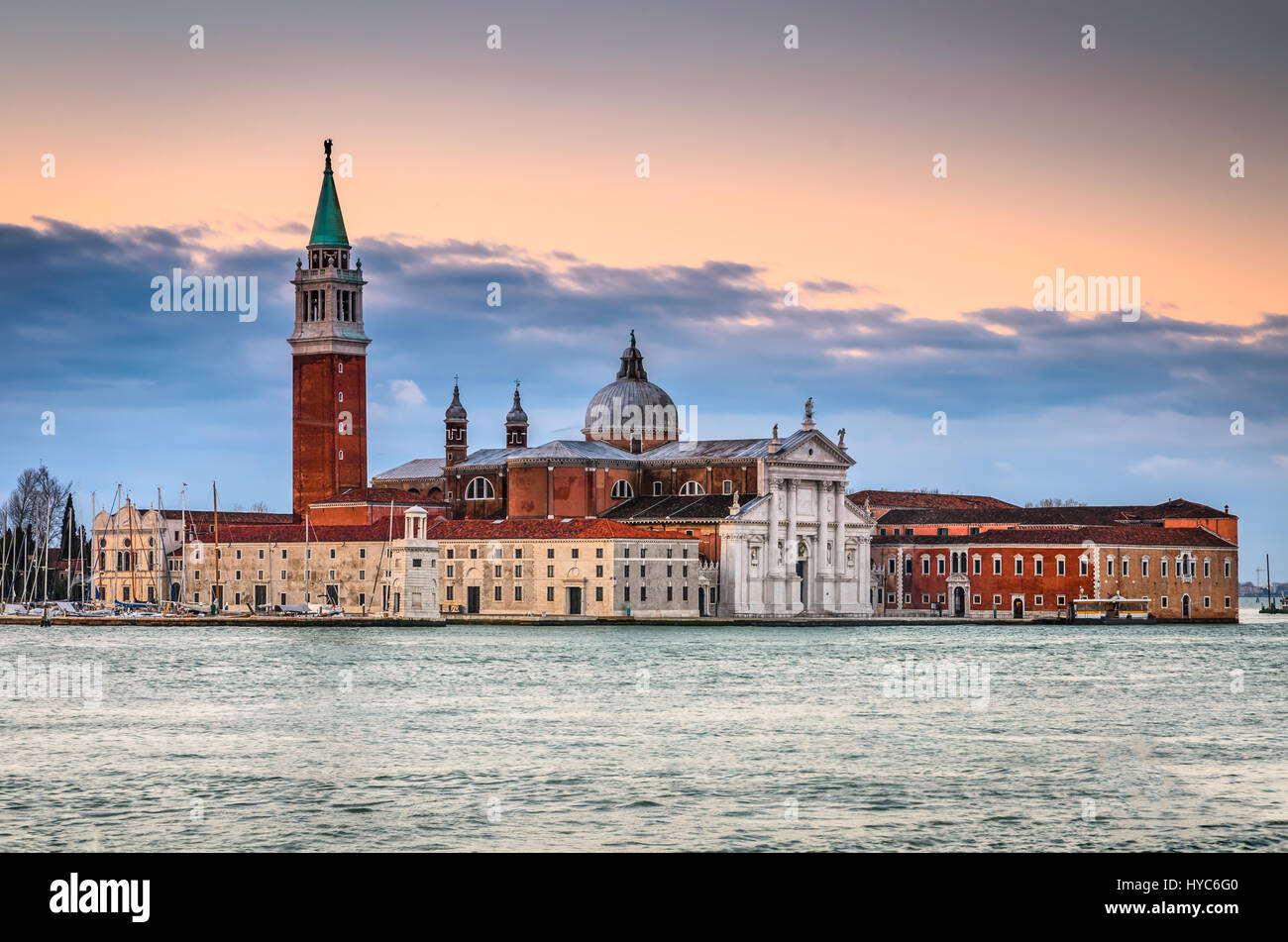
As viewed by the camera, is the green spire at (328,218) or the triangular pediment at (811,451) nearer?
the triangular pediment at (811,451)

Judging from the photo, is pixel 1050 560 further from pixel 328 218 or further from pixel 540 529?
pixel 328 218

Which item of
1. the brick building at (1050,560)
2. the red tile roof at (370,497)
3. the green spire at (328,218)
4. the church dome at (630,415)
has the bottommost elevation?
the brick building at (1050,560)

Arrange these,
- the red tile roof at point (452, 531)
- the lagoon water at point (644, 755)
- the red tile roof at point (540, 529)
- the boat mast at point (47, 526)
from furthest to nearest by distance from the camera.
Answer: the boat mast at point (47, 526) → the red tile roof at point (452, 531) → the red tile roof at point (540, 529) → the lagoon water at point (644, 755)

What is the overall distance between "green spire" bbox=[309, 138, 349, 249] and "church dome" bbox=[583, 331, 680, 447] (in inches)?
433

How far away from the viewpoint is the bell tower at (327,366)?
209 feet

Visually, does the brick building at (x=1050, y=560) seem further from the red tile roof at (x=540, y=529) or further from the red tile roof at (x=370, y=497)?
the red tile roof at (x=370, y=497)

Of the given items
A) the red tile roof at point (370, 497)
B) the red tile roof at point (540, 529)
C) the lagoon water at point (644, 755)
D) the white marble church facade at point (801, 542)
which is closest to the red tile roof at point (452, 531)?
the red tile roof at point (540, 529)

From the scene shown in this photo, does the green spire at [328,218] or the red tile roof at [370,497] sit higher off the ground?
the green spire at [328,218]

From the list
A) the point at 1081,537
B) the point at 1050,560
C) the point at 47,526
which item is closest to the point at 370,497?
the point at 47,526

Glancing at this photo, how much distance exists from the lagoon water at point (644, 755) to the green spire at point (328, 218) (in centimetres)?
2818

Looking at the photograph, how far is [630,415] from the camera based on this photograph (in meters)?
65.3

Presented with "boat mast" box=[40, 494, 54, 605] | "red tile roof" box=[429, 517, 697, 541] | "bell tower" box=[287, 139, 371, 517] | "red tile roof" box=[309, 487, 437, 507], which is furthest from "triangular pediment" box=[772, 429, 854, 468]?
"boat mast" box=[40, 494, 54, 605]

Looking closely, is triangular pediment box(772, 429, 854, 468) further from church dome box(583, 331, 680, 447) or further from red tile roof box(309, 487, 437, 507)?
red tile roof box(309, 487, 437, 507)

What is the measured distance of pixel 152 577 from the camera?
62.2 metres
